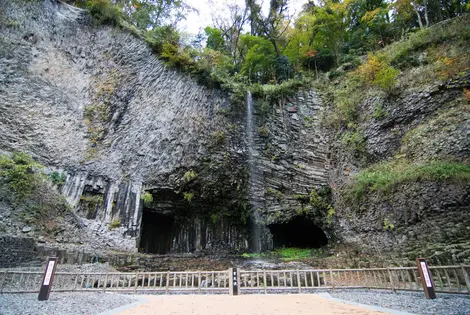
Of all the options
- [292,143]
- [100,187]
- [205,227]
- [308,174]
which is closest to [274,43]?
[292,143]

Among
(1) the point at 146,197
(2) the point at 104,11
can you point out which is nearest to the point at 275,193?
(1) the point at 146,197

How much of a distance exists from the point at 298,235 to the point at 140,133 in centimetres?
1109

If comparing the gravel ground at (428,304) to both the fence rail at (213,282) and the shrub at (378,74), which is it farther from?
the shrub at (378,74)

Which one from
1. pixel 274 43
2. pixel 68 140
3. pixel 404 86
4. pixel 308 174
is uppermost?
pixel 274 43

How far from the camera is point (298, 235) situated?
1697 centimetres

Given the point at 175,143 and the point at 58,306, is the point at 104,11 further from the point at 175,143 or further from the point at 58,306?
the point at 58,306

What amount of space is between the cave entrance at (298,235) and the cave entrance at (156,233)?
5.82 meters

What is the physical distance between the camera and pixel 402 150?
1198cm

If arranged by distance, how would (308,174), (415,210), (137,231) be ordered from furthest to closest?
(308,174) → (137,231) → (415,210)

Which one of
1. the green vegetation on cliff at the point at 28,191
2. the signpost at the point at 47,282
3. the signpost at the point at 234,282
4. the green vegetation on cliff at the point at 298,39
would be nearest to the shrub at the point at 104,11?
the green vegetation on cliff at the point at 298,39

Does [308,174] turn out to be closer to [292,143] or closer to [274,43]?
[292,143]

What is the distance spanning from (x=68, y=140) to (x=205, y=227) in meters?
8.21

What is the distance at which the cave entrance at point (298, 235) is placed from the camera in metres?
15.7

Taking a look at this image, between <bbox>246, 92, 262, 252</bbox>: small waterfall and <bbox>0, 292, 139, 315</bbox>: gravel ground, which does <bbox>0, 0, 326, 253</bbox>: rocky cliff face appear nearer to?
<bbox>246, 92, 262, 252</bbox>: small waterfall
